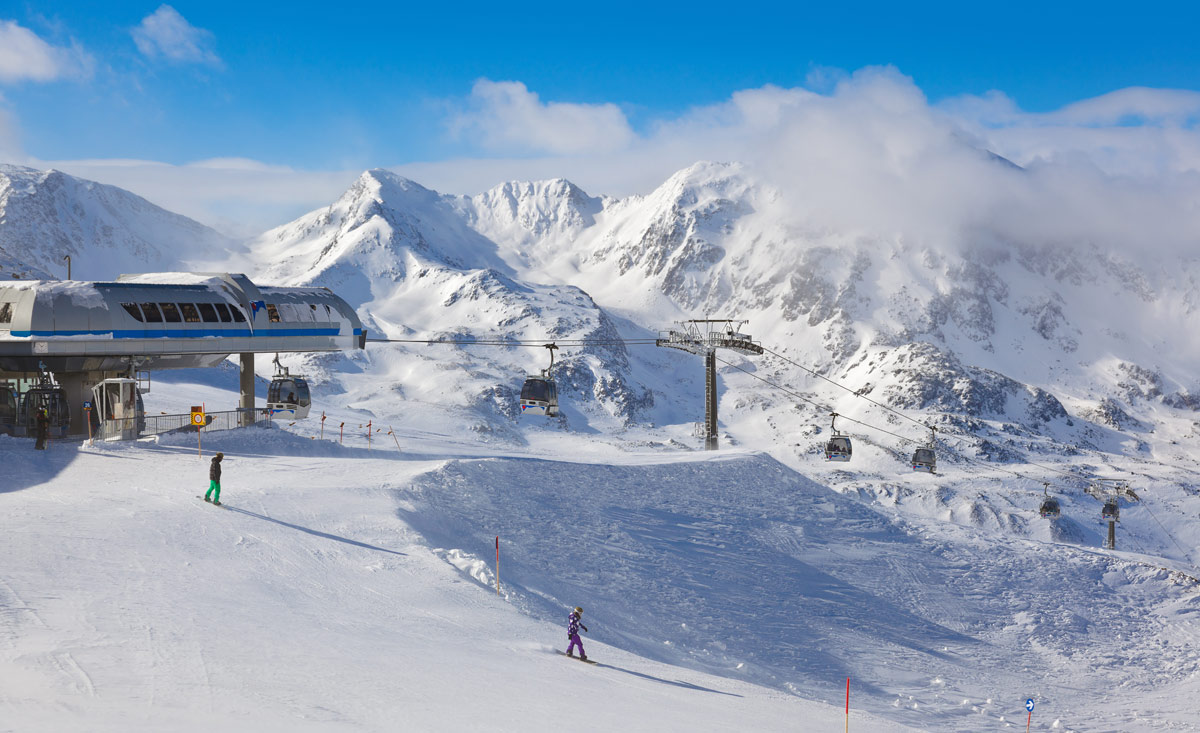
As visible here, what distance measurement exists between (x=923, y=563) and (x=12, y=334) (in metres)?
40.5

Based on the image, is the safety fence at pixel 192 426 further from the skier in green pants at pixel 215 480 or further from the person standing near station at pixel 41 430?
the skier in green pants at pixel 215 480

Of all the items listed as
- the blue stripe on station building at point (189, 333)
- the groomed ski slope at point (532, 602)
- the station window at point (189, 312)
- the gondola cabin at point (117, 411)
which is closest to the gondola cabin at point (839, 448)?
the groomed ski slope at point (532, 602)

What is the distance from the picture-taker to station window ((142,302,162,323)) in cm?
4438

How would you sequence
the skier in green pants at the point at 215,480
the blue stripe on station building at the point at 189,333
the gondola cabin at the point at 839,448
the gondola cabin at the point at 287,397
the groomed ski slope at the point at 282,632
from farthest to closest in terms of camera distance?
the gondola cabin at the point at 839,448, the gondola cabin at the point at 287,397, the blue stripe on station building at the point at 189,333, the skier in green pants at the point at 215,480, the groomed ski slope at the point at 282,632

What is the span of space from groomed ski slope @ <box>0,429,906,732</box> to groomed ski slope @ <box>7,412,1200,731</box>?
8 cm

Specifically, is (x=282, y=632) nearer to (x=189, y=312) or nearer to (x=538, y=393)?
(x=538, y=393)

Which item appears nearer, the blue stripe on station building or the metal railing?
the blue stripe on station building

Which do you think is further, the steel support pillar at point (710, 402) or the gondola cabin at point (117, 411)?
the steel support pillar at point (710, 402)

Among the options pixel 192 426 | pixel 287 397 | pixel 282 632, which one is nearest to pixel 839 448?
pixel 287 397

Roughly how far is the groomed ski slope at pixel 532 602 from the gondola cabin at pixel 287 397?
3.67 feet

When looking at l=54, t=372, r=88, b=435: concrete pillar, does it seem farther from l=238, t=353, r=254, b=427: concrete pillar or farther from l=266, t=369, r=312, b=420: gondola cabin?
l=266, t=369, r=312, b=420: gondola cabin

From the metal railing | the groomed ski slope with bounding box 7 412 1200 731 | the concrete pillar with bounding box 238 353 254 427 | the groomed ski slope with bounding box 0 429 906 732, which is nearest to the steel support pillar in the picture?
the groomed ski slope with bounding box 7 412 1200 731

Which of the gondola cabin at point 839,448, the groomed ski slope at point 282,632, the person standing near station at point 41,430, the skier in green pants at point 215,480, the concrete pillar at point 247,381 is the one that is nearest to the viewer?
the groomed ski slope at point 282,632

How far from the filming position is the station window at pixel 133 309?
43812 mm
